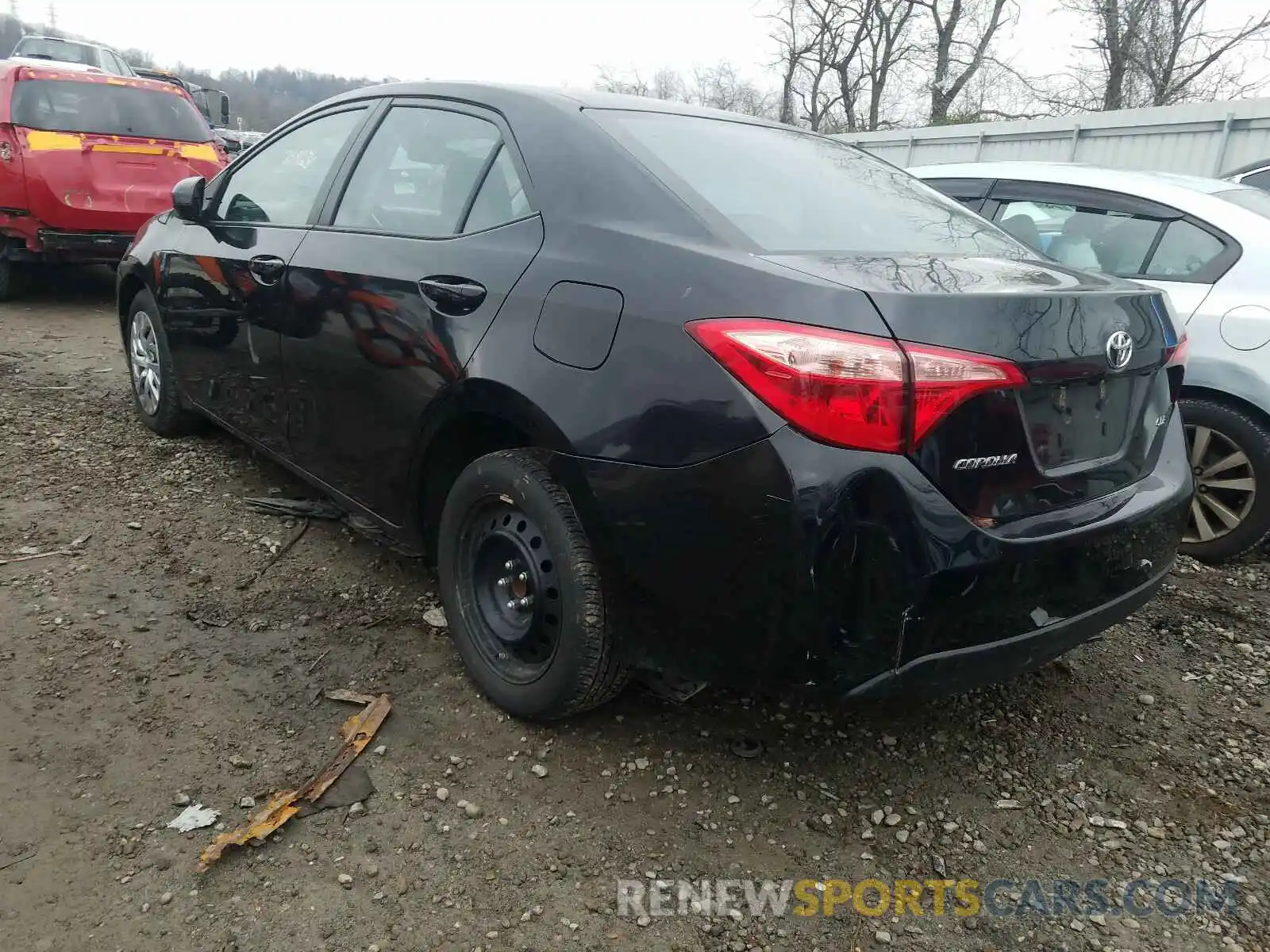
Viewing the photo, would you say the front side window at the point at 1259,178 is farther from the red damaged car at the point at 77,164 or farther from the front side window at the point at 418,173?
the red damaged car at the point at 77,164

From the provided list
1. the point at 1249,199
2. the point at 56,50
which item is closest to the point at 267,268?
the point at 1249,199

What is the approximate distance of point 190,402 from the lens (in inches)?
163

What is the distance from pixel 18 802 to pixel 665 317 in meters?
1.84

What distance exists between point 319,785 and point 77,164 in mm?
6974

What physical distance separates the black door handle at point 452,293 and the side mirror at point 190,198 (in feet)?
6.10

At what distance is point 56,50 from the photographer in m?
20.6

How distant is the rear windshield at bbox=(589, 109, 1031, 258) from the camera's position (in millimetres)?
2250

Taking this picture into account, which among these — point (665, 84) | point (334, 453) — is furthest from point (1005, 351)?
point (665, 84)

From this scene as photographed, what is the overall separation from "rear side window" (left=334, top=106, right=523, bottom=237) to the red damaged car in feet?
16.8

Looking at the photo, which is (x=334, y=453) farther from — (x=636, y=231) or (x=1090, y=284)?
(x=1090, y=284)

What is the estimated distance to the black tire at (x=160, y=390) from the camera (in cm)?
424

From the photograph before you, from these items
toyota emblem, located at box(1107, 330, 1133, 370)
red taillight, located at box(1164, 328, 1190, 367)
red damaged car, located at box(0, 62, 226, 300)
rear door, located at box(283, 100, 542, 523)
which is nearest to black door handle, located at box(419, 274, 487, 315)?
rear door, located at box(283, 100, 542, 523)

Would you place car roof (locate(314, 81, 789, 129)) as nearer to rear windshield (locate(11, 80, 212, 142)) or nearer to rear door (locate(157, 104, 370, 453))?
rear door (locate(157, 104, 370, 453))

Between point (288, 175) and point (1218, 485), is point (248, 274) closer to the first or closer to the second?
point (288, 175)
